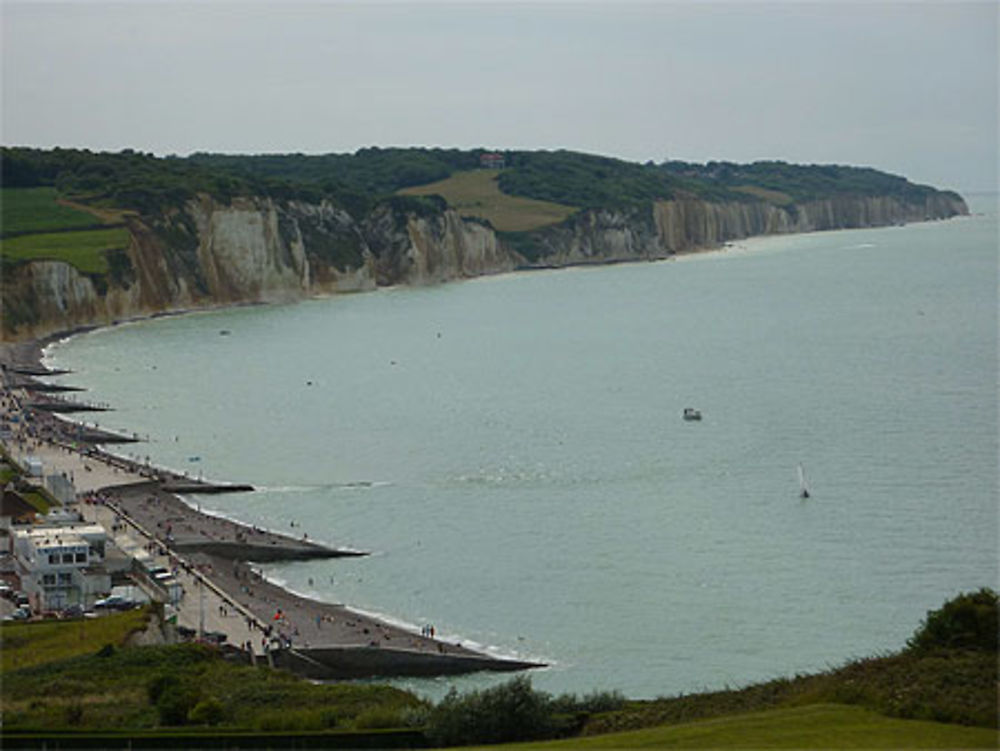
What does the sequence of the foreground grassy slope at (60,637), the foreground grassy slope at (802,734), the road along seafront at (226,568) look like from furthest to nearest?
the road along seafront at (226,568), the foreground grassy slope at (60,637), the foreground grassy slope at (802,734)

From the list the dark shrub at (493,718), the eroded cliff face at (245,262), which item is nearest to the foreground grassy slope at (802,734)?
the dark shrub at (493,718)

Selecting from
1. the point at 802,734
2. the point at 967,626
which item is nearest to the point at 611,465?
the point at 967,626

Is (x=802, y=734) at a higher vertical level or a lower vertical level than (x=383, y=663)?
higher

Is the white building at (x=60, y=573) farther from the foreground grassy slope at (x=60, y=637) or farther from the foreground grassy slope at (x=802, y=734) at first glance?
the foreground grassy slope at (x=802, y=734)

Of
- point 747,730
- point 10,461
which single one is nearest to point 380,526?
point 10,461

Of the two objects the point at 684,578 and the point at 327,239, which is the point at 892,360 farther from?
the point at 327,239

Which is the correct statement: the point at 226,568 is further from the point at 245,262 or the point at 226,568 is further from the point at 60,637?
the point at 245,262

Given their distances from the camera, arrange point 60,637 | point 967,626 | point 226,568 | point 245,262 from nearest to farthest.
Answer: point 967,626, point 60,637, point 226,568, point 245,262
